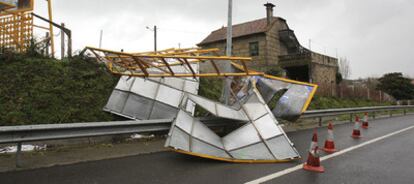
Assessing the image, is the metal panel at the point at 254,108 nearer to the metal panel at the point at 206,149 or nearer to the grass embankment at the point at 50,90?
the metal panel at the point at 206,149

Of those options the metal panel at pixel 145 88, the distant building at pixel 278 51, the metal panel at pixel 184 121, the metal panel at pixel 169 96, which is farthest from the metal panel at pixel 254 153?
the distant building at pixel 278 51

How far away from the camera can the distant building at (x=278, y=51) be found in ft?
82.9

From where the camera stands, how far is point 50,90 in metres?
8.07

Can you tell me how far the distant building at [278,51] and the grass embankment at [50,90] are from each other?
63.0 ft

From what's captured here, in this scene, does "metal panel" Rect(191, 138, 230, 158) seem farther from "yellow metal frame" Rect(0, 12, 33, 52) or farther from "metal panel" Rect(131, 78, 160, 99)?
"yellow metal frame" Rect(0, 12, 33, 52)

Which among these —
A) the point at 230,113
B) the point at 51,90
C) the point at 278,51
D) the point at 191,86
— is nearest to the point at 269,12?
the point at 278,51

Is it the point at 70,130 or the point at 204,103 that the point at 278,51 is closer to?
the point at 204,103

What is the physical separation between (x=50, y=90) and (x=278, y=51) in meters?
23.8

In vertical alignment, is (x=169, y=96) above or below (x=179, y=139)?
above

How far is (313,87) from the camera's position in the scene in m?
8.02

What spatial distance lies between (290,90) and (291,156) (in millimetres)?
3122

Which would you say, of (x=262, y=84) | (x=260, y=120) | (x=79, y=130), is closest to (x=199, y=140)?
(x=260, y=120)

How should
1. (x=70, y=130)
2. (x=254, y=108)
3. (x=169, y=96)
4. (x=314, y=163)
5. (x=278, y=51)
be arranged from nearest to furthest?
(x=314, y=163) < (x=70, y=130) < (x=254, y=108) < (x=169, y=96) < (x=278, y=51)

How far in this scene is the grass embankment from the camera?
7.14 metres
